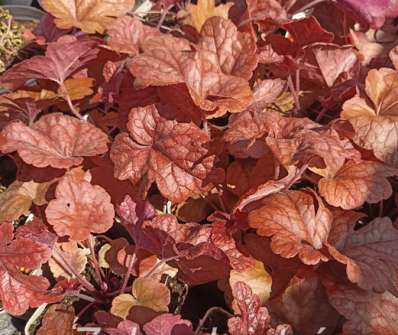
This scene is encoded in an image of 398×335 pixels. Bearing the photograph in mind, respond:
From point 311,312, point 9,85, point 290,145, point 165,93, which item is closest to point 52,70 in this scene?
point 9,85

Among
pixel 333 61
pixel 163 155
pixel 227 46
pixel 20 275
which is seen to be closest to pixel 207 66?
pixel 227 46

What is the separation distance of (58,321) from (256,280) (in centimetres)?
39

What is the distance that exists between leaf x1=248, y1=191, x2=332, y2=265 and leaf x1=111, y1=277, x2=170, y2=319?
210 millimetres

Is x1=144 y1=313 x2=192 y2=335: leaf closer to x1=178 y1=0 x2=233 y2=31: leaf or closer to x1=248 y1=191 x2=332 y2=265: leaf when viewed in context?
x1=248 y1=191 x2=332 y2=265: leaf

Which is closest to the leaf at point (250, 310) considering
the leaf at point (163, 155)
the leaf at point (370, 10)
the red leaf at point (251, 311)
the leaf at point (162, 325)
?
the red leaf at point (251, 311)

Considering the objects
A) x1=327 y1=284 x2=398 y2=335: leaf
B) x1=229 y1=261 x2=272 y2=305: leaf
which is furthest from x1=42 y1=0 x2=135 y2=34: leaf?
x1=327 y1=284 x2=398 y2=335: leaf

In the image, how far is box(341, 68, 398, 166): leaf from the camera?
4.00 feet

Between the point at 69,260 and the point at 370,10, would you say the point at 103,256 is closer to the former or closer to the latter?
the point at 69,260

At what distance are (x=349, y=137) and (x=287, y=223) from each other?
25 centimetres

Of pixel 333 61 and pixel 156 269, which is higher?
pixel 333 61

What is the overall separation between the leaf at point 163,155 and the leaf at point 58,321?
28 centimetres

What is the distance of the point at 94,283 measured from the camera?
4.12 feet

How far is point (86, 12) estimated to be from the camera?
1.54 m

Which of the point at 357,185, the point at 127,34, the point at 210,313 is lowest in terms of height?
the point at 210,313
